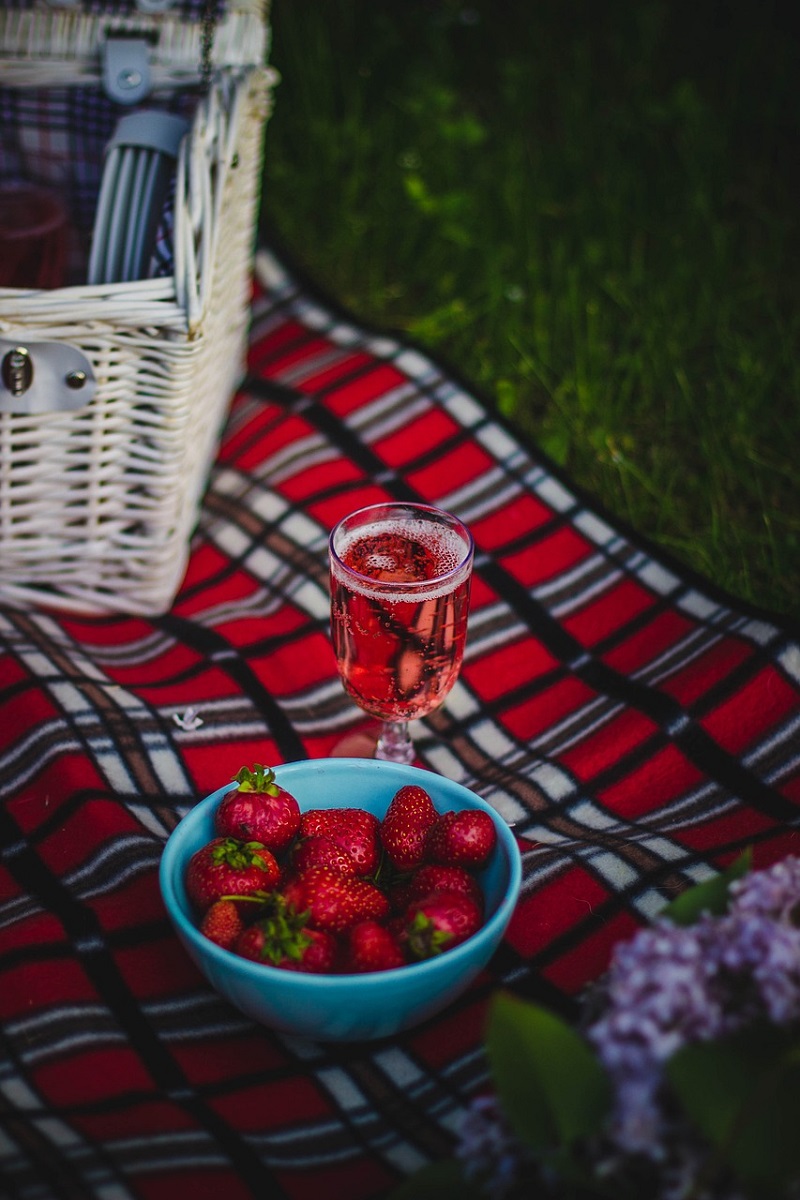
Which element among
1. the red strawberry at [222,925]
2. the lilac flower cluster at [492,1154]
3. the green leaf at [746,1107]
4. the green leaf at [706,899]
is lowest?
the red strawberry at [222,925]

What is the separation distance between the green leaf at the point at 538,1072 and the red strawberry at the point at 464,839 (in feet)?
0.83

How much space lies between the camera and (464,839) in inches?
34.4

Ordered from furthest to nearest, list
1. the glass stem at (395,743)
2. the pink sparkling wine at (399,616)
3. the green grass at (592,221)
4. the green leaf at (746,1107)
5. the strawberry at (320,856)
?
the green grass at (592,221) → the glass stem at (395,743) → the pink sparkling wine at (399,616) → the strawberry at (320,856) → the green leaf at (746,1107)

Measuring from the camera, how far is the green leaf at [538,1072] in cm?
61

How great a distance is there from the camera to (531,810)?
3.72 feet

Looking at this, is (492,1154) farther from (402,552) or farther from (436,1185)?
(402,552)

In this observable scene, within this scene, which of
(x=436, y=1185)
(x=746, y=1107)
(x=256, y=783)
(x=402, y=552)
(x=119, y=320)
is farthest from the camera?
(x=119, y=320)

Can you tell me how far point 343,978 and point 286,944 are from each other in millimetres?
49

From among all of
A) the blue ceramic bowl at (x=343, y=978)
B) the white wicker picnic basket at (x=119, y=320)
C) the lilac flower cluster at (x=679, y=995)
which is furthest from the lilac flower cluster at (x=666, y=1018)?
the white wicker picnic basket at (x=119, y=320)

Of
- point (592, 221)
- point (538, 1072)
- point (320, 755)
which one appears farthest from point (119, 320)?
point (592, 221)

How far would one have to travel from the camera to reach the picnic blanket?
2.67ft

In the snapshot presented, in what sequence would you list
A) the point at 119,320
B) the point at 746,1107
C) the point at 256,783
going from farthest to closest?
the point at 119,320 < the point at 256,783 < the point at 746,1107

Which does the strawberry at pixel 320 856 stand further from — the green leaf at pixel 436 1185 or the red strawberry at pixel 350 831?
the green leaf at pixel 436 1185

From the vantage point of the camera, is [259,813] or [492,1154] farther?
[259,813]
